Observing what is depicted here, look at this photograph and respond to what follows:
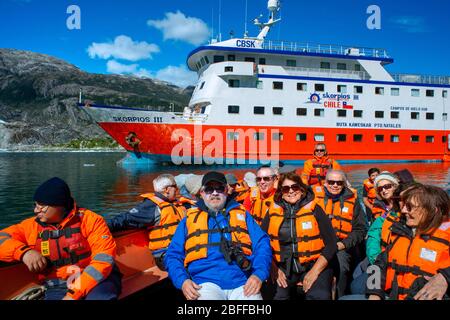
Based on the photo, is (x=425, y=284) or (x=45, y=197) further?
(x=45, y=197)

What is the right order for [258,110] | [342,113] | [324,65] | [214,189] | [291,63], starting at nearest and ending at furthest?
1. [214,189]
2. [258,110]
3. [342,113]
4. [291,63]
5. [324,65]

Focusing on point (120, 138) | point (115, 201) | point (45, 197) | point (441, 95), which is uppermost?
point (441, 95)

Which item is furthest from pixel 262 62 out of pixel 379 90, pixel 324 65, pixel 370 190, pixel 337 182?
pixel 337 182

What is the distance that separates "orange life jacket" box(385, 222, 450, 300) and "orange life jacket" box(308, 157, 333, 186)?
4803 mm

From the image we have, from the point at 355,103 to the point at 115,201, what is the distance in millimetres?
19038

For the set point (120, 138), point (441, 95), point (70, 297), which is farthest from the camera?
point (441, 95)

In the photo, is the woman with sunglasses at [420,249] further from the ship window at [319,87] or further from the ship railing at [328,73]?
the ship railing at [328,73]

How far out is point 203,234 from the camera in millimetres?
3021

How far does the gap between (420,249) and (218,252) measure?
1.67 metres

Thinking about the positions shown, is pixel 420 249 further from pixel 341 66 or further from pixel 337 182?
pixel 341 66

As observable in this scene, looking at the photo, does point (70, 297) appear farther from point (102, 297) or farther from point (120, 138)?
point (120, 138)

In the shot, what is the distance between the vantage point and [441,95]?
25.5 m

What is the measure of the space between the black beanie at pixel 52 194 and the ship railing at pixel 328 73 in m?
22.8
